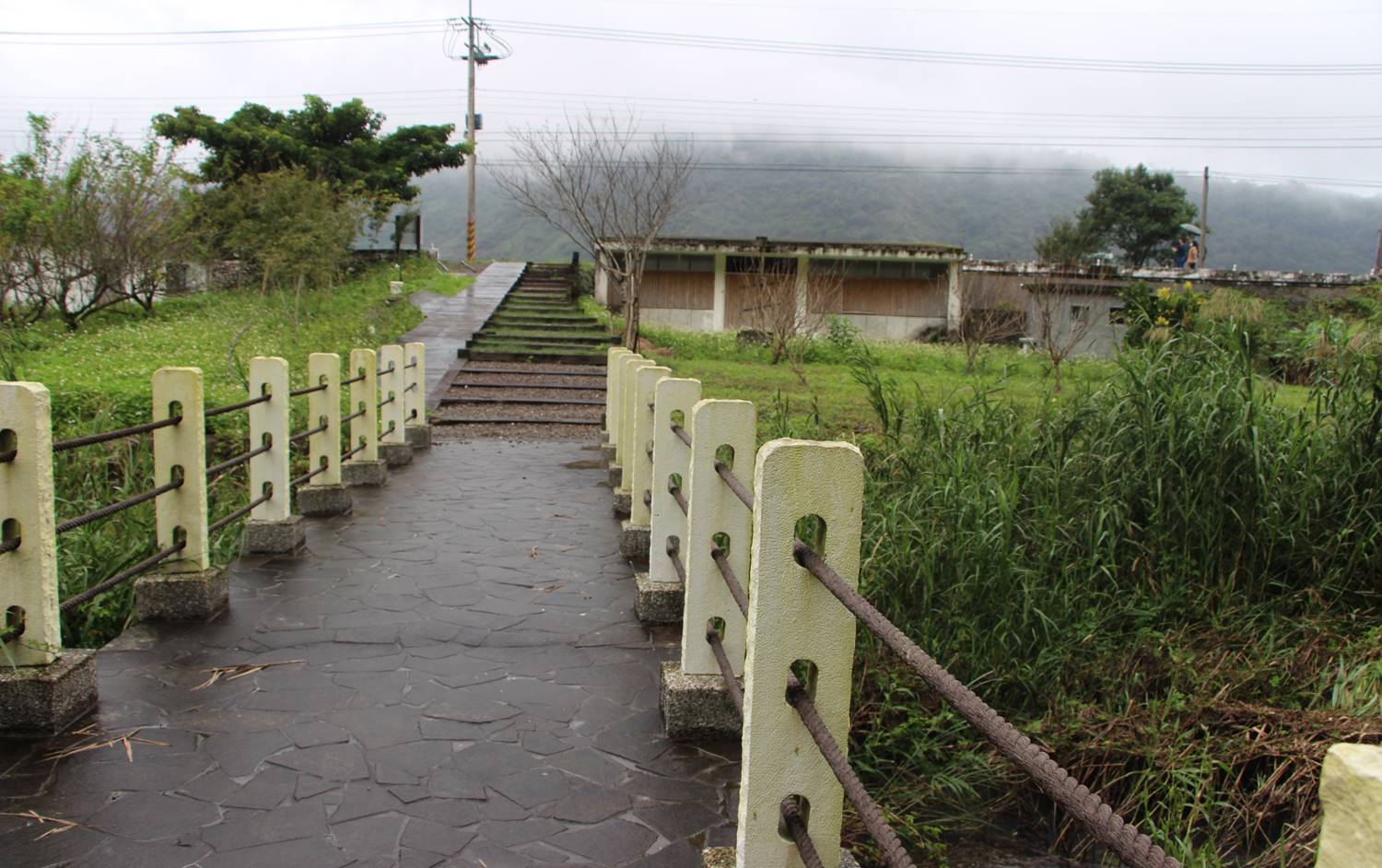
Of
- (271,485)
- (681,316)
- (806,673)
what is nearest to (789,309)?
(681,316)

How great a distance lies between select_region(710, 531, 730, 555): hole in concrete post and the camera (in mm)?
3746

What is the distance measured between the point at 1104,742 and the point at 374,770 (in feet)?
8.88

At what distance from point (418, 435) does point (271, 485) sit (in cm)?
437

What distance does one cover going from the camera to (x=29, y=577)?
11.4 feet

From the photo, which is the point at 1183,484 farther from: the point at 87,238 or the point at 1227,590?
the point at 87,238

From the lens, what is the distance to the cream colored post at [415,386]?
1029 centimetres

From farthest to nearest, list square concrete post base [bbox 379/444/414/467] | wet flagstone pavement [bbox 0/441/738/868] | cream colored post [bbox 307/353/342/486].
→ square concrete post base [bbox 379/444/414/467], cream colored post [bbox 307/353/342/486], wet flagstone pavement [bbox 0/441/738/868]

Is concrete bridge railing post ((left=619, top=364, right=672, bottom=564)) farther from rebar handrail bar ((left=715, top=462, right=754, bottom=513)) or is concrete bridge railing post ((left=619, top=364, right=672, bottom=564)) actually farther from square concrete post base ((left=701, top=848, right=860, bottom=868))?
square concrete post base ((left=701, top=848, right=860, bottom=868))

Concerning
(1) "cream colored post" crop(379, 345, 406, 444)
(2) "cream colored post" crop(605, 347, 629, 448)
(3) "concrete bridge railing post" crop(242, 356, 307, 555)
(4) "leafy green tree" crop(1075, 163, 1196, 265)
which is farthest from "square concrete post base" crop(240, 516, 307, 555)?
(4) "leafy green tree" crop(1075, 163, 1196, 265)

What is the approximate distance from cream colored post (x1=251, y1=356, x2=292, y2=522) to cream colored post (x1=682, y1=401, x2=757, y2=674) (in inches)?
124

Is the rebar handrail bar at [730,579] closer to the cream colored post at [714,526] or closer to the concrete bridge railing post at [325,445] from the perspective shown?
the cream colored post at [714,526]

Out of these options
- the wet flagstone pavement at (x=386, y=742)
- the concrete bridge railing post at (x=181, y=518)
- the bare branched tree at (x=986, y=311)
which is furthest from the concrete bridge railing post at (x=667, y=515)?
Result: the bare branched tree at (x=986, y=311)

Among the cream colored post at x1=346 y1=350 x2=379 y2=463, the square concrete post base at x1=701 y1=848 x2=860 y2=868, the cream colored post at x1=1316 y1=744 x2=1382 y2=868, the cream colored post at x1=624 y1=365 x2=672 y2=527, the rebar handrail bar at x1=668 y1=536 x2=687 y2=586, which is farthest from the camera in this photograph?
the cream colored post at x1=346 y1=350 x2=379 y2=463

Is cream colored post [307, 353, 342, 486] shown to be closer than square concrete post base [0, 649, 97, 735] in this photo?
No
